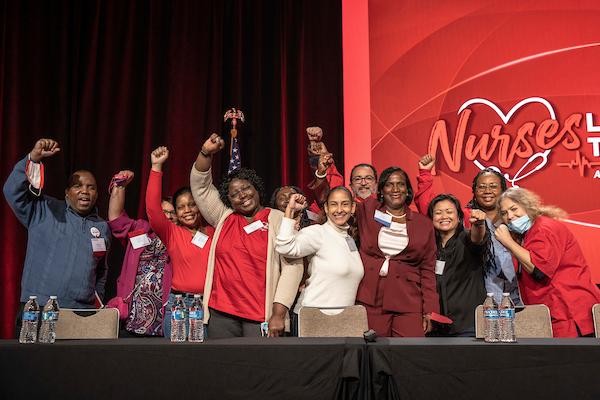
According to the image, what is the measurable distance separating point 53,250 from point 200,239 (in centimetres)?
78

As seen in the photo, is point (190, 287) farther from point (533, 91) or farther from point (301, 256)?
point (533, 91)

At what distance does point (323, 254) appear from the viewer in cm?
299

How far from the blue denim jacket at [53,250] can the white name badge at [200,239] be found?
0.55 metres

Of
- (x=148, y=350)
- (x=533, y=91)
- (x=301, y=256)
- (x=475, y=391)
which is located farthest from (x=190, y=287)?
(x=533, y=91)

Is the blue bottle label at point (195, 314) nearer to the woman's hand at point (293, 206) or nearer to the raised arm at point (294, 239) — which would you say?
the raised arm at point (294, 239)

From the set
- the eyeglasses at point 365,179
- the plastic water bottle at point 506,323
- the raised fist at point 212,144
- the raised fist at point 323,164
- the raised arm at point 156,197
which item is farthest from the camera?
the eyeglasses at point 365,179

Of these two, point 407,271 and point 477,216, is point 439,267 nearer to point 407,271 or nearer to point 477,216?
point 407,271

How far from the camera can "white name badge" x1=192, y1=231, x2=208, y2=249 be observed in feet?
11.3

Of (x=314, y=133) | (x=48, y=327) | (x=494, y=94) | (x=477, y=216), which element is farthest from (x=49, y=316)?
(x=494, y=94)

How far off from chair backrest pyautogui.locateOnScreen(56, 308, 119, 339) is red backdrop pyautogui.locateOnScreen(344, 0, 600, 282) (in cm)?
226

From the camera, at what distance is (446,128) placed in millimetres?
4352

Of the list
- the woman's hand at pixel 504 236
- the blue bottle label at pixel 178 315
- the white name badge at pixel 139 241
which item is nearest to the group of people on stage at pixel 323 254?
the woman's hand at pixel 504 236

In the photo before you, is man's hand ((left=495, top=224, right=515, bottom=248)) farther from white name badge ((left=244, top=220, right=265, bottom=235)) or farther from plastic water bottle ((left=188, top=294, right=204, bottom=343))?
plastic water bottle ((left=188, top=294, right=204, bottom=343))

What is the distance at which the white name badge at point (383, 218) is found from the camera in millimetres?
3164
